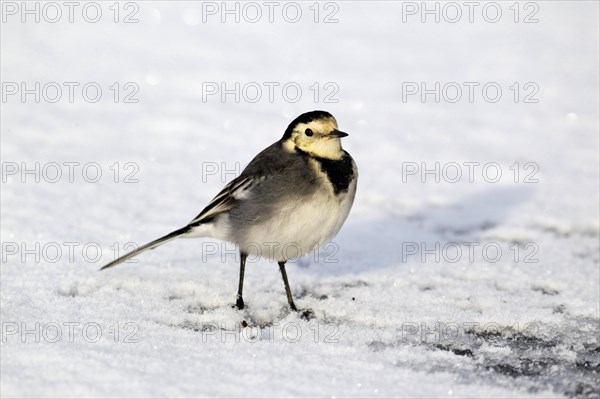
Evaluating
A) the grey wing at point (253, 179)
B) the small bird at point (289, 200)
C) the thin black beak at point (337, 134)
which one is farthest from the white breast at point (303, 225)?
the thin black beak at point (337, 134)

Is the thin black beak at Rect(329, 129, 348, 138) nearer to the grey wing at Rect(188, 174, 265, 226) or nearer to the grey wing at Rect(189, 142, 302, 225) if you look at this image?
the grey wing at Rect(189, 142, 302, 225)

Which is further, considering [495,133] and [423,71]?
[423,71]

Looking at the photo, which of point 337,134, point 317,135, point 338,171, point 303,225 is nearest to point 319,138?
point 317,135

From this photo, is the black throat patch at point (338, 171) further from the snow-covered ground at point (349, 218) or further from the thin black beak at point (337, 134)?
the snow-covered ground at point (349, 218)

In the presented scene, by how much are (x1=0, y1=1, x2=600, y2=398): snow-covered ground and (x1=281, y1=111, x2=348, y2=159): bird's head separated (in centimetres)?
109

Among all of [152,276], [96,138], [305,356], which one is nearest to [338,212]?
[305,356]

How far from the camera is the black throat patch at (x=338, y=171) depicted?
583 cm

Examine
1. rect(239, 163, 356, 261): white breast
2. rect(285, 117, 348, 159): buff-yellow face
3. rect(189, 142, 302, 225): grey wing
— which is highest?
rect(285, 117, 348, 159): buff-yellow face

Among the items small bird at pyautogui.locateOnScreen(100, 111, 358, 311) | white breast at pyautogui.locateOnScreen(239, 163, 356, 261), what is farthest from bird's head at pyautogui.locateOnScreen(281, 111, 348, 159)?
white breast at pyautogui.locateOnScreen(239, 163, 356, 261)

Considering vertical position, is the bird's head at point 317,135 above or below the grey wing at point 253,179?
above

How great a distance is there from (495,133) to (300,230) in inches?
A: 231

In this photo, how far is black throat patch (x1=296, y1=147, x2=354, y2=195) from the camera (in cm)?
583

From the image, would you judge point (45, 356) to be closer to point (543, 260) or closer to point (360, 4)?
point (543, 260)

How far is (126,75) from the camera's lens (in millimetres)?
12648
